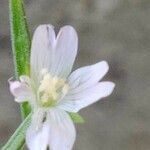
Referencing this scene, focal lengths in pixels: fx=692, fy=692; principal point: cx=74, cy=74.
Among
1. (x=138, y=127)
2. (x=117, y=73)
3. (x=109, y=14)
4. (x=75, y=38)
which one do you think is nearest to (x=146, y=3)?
(x=109, y=14)

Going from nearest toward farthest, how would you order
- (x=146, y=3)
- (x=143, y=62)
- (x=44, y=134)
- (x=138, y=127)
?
(x=44, y=134) → (x=138, y=127) → (x=143, y=62) → (x=146, y=3)

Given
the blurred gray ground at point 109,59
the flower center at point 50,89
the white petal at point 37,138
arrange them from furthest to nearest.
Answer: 1. the blurred gray ground at point 109,59
2. the flower center at point 50,89
3. the white petal at point 37,138

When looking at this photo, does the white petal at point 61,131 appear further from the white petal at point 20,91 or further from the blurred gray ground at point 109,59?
the blurred gray ground at point 109,59

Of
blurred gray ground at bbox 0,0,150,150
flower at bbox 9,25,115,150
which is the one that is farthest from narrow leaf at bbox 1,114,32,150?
blurred gray ground at bbox 0,0,150,150

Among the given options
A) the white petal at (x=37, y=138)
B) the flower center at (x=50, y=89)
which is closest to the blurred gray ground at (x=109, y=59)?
the flower center at (x=50, y=89)

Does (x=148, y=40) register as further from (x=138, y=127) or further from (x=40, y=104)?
(x=40, y=104)

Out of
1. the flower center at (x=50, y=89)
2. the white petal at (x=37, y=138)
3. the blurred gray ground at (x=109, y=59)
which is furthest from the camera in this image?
the blurred gray ground at (x=109, y=59)

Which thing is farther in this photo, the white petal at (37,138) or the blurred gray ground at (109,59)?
the blurred gray ground at (109,59)

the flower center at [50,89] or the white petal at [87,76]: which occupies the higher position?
the white petal at [87,76]
